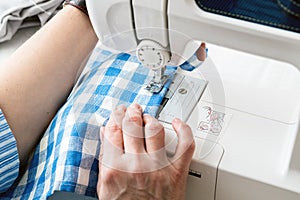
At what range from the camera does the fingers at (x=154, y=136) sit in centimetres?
85

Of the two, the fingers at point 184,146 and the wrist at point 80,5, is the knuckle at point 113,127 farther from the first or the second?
the wrist at point 80,5

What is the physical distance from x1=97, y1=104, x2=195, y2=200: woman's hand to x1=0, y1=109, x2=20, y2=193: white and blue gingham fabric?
217 millimetres

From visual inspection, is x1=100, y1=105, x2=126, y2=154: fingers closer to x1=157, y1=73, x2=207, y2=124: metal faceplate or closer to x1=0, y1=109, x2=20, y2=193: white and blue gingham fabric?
x1=157, y1=73, x2=207, y2=124: metal faceplate

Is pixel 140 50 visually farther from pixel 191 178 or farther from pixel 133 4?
pixel 191 178

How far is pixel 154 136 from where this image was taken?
86cm

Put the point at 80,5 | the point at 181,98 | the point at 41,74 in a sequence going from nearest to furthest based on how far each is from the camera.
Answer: the point at 181,98 < the point at 41,74 < the point at 80,5

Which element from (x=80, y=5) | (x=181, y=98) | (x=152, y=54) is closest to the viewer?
(x=152, y=54)

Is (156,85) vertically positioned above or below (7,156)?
above

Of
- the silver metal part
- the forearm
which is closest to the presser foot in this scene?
the silver metal part

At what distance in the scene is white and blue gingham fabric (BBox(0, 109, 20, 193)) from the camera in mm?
983

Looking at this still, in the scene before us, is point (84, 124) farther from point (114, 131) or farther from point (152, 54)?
point (152, 54)

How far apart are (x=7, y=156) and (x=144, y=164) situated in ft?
0.99

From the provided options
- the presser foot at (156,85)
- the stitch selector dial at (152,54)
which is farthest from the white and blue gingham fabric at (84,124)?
the stitch selector dial at (152,54)

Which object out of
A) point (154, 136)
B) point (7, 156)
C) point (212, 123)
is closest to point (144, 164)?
point (154, 136)
